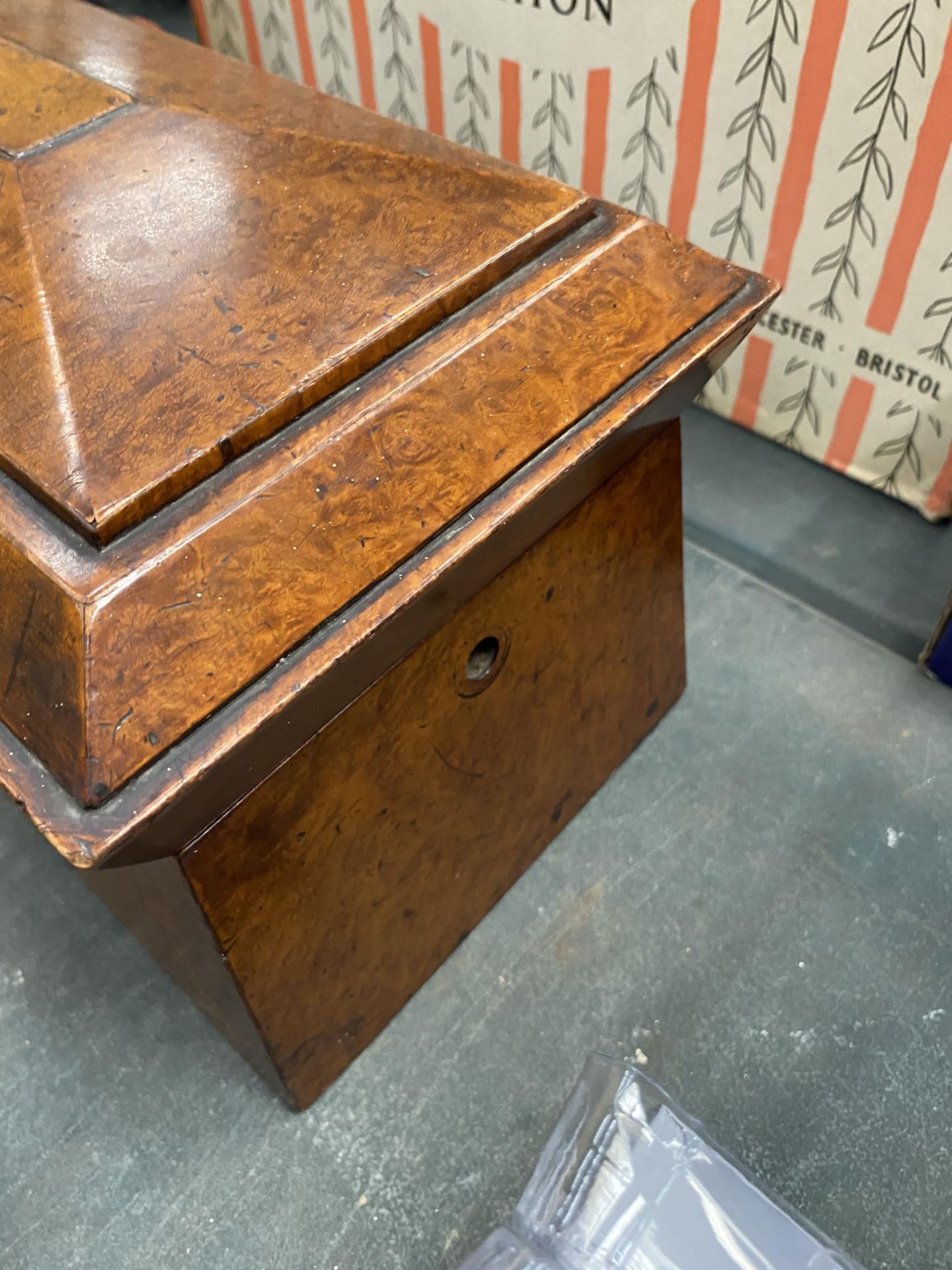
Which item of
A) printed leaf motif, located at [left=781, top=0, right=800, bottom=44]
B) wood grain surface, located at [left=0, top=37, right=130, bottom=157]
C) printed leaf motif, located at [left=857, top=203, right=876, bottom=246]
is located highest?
wood grain surface, located at [left=0, top=37, right=130, bottom=157]

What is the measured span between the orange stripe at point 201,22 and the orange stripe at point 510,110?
0.77m

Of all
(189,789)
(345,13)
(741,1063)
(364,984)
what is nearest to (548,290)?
(189,789)

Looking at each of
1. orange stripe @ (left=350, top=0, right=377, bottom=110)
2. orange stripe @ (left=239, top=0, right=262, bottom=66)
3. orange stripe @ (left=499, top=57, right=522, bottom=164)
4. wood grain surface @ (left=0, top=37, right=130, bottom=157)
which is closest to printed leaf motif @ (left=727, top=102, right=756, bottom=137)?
orange stripe @ (left=499, top=57, right=522, bottom=164)

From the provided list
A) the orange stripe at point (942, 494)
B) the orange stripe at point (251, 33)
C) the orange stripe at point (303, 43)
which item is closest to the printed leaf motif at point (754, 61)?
the orange stripe at point (942, 494)

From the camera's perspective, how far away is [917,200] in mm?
1152

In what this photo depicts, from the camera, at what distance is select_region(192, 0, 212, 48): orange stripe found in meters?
1.88

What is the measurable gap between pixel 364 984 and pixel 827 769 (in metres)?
0.61

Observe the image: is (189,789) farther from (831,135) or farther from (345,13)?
(345,13)

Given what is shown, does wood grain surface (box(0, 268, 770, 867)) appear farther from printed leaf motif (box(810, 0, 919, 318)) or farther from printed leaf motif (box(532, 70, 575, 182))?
printed leaf motif (box(532, 70, 575, 182))

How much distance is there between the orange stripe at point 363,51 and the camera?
5.11ft

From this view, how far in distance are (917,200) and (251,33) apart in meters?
1.35

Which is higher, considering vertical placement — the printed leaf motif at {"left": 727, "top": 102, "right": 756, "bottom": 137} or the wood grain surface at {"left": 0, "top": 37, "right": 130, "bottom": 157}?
the wood grain surface at {"left": 0, "top": 37, "right": 130, "bottom": 157}

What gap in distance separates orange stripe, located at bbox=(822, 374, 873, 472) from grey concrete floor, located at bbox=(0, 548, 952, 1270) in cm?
46

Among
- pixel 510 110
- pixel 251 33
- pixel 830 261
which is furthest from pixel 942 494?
pixel 251 33
